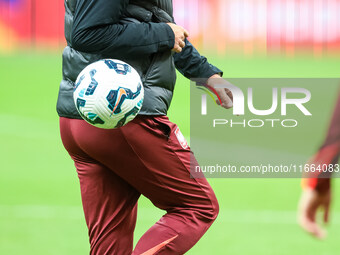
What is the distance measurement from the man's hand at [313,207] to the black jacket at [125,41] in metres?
0.76

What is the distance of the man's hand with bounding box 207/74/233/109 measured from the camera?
3203mm

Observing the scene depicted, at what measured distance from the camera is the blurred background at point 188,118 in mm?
5105

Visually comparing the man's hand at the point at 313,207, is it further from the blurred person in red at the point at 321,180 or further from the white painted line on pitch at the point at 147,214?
the white painted line on pitch at the point at 147,214

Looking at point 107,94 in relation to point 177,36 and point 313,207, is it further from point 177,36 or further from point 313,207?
point 313,207


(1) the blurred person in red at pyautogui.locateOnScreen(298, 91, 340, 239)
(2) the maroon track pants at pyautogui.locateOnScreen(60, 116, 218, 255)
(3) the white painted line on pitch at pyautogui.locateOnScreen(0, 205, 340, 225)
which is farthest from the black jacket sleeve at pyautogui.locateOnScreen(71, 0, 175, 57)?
(3) the white painted line on pitch at pyautogui.locateOnScreen(0, 205, 340, 225)

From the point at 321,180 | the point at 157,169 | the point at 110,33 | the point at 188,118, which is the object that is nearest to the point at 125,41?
the point at 110,33

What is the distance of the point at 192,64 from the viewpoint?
3.22m

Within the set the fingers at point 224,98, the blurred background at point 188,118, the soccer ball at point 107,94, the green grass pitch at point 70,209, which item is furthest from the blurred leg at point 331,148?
the green grass pitch at point 70,209

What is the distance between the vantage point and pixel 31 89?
16281 mm

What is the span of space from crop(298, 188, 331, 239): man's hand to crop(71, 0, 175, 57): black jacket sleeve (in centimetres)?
86

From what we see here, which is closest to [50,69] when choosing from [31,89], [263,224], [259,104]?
[31,89]

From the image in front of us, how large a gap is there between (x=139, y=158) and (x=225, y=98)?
0.63m

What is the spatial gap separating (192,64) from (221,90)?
0.18m

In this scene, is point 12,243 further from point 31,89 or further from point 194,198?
point 31,89
